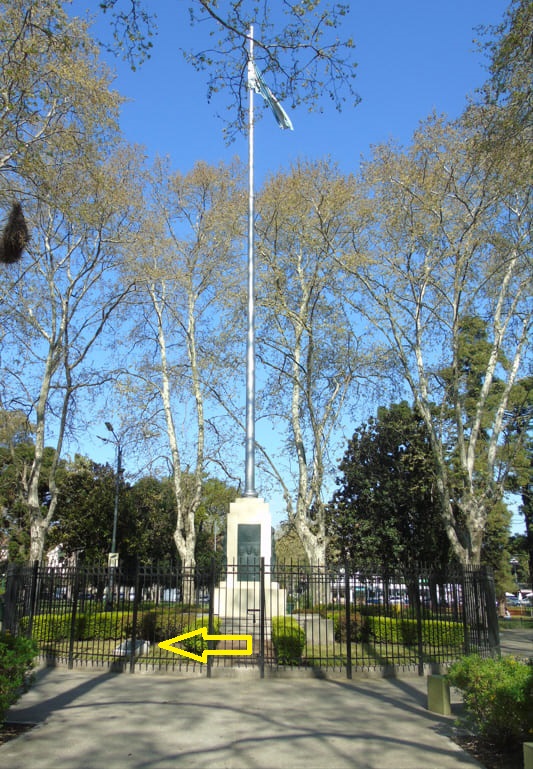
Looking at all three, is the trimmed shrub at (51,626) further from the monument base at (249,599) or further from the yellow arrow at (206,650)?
the monument base at (249,599)

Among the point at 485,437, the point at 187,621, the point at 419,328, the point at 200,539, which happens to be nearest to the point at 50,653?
the point at 187,621

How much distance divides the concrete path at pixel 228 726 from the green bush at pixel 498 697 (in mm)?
462

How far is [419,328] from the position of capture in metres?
20.2

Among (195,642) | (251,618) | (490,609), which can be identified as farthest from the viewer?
(251,618)

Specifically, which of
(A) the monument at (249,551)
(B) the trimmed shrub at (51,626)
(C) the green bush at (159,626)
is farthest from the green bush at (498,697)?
(B) the trimmed shrub at (51,626)

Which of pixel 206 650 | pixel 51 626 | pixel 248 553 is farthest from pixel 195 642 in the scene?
pixel 51 626

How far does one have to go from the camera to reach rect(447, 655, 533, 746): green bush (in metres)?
6.62

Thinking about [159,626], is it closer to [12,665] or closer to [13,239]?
Answer: [12,665]

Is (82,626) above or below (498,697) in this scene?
below

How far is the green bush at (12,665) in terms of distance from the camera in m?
7.04

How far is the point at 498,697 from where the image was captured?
6.84 meters

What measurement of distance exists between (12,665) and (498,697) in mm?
5578

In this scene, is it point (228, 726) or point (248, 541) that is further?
point (248, 541)

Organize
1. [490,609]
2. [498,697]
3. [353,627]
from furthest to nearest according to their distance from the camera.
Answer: [353,627] → [490,609] → [498,697]
